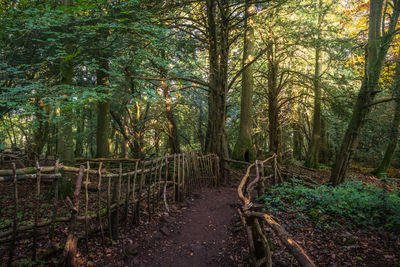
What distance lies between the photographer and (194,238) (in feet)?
14.8

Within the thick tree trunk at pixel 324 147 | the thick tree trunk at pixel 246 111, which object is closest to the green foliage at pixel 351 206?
the thick tree trunk at pixel 246 111

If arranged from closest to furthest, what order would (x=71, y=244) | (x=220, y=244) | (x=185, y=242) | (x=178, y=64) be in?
(x=71, y=244)
(x=220, y=244)
(x=185, y=242)
(x=178, y=64)

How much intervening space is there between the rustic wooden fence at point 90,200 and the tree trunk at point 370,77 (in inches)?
176

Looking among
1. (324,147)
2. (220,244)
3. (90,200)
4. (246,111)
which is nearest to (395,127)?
(246,111)

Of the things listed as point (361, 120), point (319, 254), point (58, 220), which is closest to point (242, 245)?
point (319, 254)

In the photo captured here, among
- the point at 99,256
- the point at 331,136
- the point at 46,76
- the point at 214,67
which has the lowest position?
the point at 99,256

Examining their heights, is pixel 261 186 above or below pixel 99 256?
above

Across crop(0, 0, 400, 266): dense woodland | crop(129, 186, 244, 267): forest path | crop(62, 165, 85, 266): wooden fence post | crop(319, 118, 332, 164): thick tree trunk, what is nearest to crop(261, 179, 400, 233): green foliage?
crop(0, 0, 400, 266): dense woodland

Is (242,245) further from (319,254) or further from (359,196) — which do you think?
(359,196)

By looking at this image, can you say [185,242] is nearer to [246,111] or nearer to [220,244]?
[220,244]

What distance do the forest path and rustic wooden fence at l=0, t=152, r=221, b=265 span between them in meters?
0.59

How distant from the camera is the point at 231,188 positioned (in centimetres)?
849

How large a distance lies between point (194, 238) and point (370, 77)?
23.2ft

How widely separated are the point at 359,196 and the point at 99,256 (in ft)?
18.5
